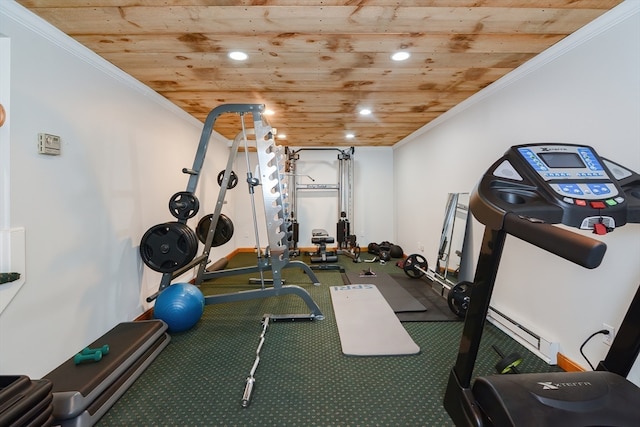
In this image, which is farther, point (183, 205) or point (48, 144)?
point (183, 205)

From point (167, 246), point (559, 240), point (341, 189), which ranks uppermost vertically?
point (341, 189)

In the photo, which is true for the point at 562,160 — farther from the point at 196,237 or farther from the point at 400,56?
the point at 196,237

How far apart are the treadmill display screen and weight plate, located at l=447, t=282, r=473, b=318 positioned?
5.41ft

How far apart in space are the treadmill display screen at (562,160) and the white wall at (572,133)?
0.71 metres

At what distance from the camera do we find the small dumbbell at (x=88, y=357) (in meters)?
1.71

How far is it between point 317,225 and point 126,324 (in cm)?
411

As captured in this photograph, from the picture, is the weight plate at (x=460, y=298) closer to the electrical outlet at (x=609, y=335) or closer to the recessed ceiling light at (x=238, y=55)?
the electrical outlet at (x=609, y=335)

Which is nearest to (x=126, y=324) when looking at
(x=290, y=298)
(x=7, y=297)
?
(x=7, y=297)

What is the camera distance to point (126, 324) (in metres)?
2.25

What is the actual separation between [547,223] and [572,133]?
1516mm

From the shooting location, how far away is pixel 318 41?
6.21 feet

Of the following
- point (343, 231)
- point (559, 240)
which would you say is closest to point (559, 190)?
point (559, 240)

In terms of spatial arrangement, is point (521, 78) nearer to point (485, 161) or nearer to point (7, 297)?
point (485, 161)

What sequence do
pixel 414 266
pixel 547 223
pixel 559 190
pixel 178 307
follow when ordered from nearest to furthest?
1. pixel 547 223
2. pixel 559 190
3. pixel 178 307
4. pixel 414 266
